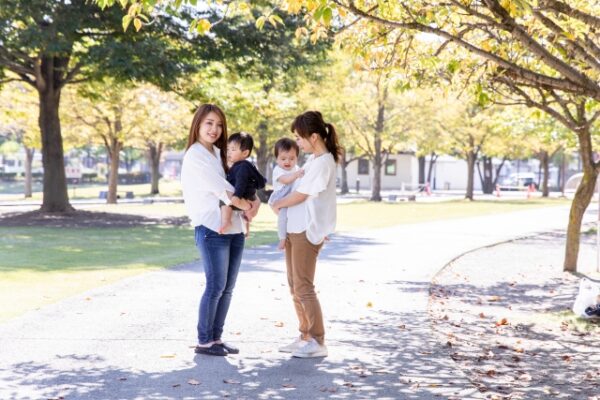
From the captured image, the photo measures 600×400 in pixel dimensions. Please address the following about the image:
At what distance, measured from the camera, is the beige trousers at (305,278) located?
662cm

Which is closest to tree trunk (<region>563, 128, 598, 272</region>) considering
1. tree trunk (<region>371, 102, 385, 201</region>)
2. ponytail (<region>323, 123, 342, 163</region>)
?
ponytail (<region>323, 123, 342, 163</region>)

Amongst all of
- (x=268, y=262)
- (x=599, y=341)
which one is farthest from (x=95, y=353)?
(x=268, y=262)

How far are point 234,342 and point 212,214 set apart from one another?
1360 millimetres

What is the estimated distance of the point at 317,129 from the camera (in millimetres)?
6574

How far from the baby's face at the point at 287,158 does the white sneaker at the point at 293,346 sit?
141 centimetres

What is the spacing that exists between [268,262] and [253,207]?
291 inches

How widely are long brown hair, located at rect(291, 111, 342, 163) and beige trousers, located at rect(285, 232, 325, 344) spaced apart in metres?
0.72

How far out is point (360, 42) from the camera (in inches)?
411

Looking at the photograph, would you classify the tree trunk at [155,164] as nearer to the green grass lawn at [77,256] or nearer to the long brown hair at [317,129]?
the green grass lawn at [77,256]

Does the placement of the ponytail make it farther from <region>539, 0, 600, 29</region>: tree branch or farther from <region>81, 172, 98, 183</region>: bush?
<region>81, 172, 98, 183</region>: bush

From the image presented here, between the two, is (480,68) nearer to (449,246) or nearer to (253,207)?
(253,207)

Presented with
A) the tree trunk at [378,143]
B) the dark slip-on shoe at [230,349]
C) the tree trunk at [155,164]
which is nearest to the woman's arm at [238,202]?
the dark slip-on shoe at [230,349]

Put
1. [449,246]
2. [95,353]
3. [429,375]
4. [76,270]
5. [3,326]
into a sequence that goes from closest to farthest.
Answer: [429,375]
[95,353]
[3,326]
[76,270]
[449,246]

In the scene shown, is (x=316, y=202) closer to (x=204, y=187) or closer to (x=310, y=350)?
(x=204, y=187)
